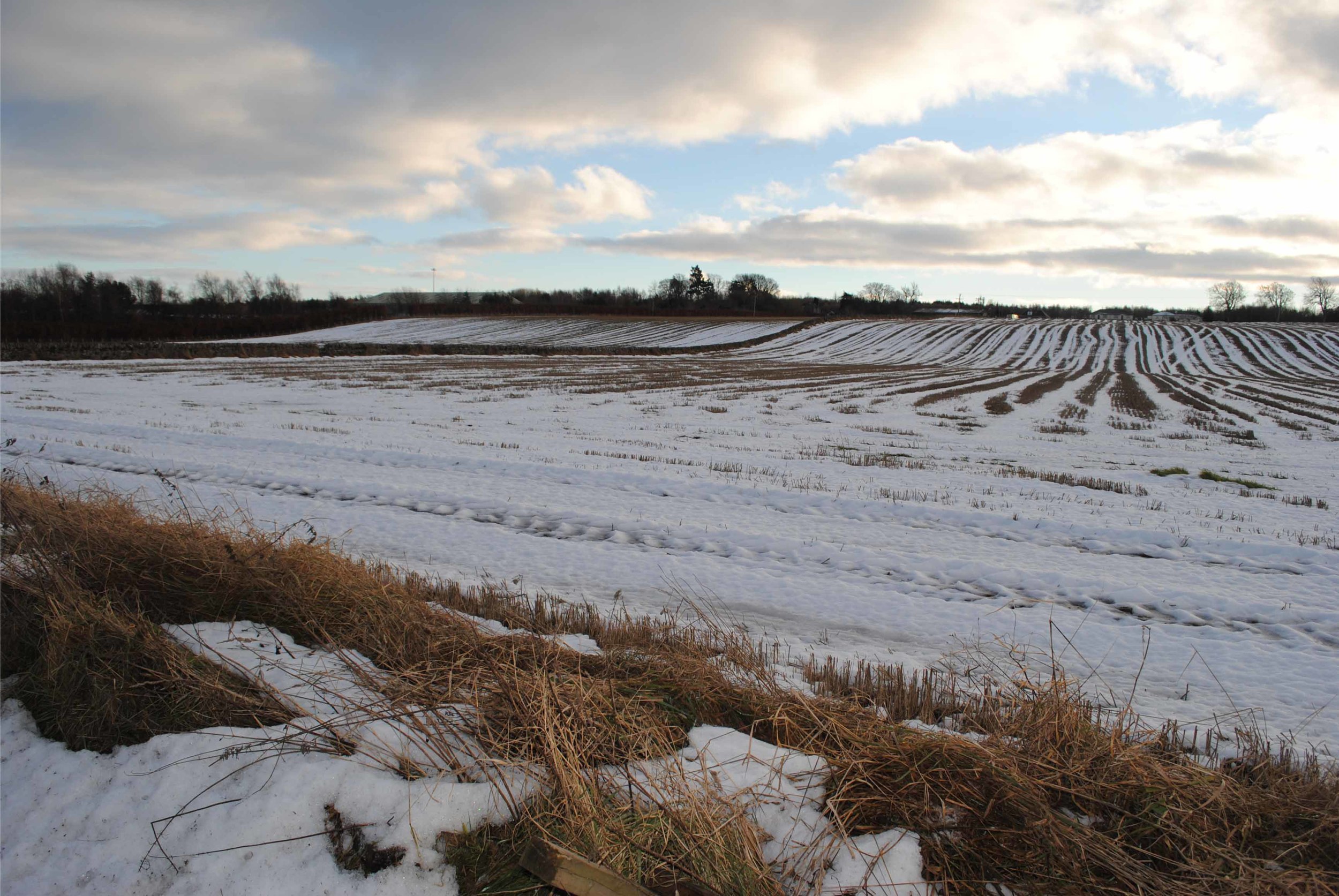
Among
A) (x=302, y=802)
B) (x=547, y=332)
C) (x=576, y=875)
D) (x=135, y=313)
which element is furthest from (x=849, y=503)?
(x=135, y=313)

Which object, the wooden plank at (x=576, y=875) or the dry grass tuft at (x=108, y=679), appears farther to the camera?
the dry grass tuft at (x=108, y=679)

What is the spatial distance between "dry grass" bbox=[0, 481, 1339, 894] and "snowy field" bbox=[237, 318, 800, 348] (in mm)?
67649

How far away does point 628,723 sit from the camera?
3859 mm

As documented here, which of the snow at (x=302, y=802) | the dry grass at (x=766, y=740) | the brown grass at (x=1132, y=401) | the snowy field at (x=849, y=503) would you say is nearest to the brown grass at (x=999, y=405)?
the snowy field at (x=849, y=503)

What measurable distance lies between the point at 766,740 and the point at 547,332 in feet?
296

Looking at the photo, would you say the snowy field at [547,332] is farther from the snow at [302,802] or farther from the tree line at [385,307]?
the snow at [302,802]

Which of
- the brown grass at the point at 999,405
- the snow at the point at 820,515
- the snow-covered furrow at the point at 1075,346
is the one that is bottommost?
the snow at the point at 820,515

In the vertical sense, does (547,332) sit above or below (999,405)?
above

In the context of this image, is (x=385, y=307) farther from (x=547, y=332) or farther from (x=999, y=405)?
(x=999, y=405)

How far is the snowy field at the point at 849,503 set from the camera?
6289 millimetres

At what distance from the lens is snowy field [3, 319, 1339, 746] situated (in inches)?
248

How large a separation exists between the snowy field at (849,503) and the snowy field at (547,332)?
2028 inches

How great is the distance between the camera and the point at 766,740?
4.02 m

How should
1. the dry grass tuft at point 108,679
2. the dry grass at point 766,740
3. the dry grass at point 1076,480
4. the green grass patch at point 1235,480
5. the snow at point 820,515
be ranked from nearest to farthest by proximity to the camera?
1. the dry grass at point 766,740
2. the dry grass tuft at point 108,679
3. the snow at point 820,515
4. the dry grass at point 1076,480
5. the green grass patch at point 1235,480
